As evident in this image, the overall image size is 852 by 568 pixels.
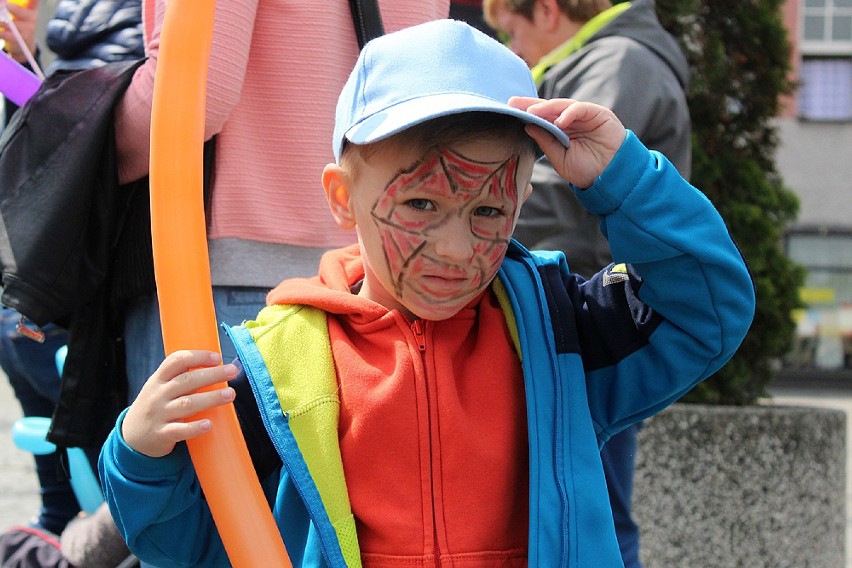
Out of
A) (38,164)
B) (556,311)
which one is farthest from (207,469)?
(38,164)

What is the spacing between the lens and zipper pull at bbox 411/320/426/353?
1674mm

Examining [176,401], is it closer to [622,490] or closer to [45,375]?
[622,490]

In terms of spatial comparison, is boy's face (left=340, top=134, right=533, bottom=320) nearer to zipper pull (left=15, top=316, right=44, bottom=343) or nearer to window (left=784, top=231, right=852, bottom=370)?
zipper pull (left=15, top=316, right=44, bottom=343)

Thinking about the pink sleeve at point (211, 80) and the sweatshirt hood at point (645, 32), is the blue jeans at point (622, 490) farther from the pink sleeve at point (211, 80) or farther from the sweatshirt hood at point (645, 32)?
the pink sleeve at point (211, 80)

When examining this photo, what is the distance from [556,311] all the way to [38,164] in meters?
1.02

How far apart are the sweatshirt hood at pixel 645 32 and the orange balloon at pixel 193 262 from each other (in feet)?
5.08

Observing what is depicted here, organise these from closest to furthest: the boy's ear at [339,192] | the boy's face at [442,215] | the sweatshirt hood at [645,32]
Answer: the boy's face at [442,215]
the boy's ear at [339,192]
the sweatshirt hood at [645,32]

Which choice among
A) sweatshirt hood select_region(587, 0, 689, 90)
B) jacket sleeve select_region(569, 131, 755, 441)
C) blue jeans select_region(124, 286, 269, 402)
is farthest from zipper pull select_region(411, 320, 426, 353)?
sweatshirt hood select_region(587, 0, 689, 90)

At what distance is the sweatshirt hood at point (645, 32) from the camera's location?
296 cm

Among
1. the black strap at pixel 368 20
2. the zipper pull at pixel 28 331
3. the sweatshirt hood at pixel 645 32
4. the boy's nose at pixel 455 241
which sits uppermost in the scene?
the black strap at pixel 368 20

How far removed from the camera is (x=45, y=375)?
3.28m

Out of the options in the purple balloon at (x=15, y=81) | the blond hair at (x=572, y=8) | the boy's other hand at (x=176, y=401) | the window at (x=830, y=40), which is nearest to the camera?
the boy's other hand at (x=176, y=401)

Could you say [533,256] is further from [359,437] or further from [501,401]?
[359,437]

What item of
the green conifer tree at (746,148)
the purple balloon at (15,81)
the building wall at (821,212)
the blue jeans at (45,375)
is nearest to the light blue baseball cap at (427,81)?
the purple balloon at (15,81)
